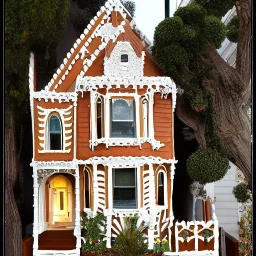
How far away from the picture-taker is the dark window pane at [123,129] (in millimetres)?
4656

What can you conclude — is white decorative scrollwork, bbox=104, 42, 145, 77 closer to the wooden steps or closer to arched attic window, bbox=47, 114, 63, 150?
arched attic window, bbox=47, 114, 63, 150

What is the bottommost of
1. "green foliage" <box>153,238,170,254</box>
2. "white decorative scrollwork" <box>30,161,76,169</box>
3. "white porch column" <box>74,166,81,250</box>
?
"green foliage" <box>153,238,170,254</box>

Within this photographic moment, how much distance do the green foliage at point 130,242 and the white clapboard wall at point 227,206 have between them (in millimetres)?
799

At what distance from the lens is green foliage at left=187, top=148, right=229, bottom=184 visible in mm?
4539

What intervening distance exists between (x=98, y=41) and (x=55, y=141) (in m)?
1.03

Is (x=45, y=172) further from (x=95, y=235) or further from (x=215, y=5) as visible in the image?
(x=215, y=5)

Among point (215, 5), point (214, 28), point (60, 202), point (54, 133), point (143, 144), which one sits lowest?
point (60, 202)

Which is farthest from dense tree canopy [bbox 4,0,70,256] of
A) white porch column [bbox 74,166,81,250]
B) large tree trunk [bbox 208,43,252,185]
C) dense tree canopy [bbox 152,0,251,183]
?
large tree trunk [bbox 208,43,252,185]

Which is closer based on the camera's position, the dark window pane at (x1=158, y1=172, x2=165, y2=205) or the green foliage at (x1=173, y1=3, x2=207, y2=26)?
the green foliage at (x1=173, y1=3, x2=207, y2=26)

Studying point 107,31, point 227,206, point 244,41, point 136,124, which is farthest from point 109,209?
point 244,41

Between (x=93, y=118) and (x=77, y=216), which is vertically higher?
(x=93, y=118)

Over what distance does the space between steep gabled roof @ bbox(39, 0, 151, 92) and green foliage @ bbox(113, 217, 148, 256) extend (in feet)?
4.72

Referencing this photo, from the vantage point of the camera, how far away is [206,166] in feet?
14.8

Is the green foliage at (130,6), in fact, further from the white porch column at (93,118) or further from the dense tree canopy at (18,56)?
the white porch column at (93,118)
